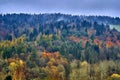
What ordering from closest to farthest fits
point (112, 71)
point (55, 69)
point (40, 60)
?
point (112, 71), point (55, 69), point (40, 60)

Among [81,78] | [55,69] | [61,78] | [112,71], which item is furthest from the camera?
[55,69]

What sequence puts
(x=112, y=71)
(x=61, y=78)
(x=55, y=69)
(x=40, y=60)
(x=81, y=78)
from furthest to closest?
1. (x=40, y=60)
2. (x=55, y=69)
3. (x=112, y=71)
4. (x=61, y=78)
5. (x=81, y=78)

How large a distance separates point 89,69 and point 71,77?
86.4ft

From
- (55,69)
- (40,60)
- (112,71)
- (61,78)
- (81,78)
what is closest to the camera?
(81,78)

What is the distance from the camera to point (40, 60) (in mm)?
197375

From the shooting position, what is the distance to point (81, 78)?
465 feet

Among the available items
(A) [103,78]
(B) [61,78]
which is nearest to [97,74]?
(A) [103,78]

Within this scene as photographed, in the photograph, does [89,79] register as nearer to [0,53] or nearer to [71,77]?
[71,77]

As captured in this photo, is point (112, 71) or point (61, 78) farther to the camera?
point (112, 71)

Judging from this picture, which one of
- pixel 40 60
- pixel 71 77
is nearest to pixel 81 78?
pixel 71 77

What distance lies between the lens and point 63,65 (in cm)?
19175

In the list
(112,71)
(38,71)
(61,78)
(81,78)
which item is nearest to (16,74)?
(38,71)

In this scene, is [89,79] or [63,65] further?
[63,65]

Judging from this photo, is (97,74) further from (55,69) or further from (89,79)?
(55,69)
